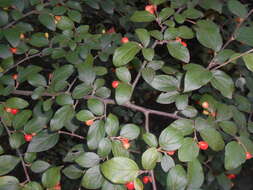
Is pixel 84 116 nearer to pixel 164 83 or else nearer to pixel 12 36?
pixel 164 83

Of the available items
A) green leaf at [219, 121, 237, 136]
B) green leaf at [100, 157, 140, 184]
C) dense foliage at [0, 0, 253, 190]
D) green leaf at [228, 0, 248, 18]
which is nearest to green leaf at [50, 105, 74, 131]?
Result: dense foliage at [0, 0, 253, 190]

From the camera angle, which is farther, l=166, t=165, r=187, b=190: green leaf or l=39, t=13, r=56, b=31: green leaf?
l=39, t=13, r=56, b=31: green leaf

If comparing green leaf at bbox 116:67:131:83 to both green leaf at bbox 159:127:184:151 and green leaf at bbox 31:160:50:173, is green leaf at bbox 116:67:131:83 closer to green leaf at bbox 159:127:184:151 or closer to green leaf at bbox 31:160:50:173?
green leaf at bbox 159:127:184:151

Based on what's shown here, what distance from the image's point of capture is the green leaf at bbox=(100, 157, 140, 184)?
2.20 ft

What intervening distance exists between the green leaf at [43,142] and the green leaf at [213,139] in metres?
0.50

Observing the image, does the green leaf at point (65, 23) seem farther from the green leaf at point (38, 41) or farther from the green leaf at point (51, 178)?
the green leaf at point (51, 178)

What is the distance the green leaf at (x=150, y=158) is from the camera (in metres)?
0.72

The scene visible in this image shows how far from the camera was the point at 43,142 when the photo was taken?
956 mm

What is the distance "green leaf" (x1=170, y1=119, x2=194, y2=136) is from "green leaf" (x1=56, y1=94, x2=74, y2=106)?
1.11ft

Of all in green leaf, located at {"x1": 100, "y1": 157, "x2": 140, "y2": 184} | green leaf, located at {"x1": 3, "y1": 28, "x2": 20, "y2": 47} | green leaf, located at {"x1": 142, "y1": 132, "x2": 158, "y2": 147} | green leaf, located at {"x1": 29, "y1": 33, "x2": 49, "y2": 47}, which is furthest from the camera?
green leaf, located at {"x1": 29, "y1": 33, "x2": 49, "y2": 47}

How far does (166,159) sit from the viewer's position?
796 mm

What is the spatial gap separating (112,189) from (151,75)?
35cm

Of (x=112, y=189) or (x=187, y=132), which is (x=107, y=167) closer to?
(x=112, y=189)

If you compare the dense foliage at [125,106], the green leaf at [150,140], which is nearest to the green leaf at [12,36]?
the dense foliage at [125,106]
